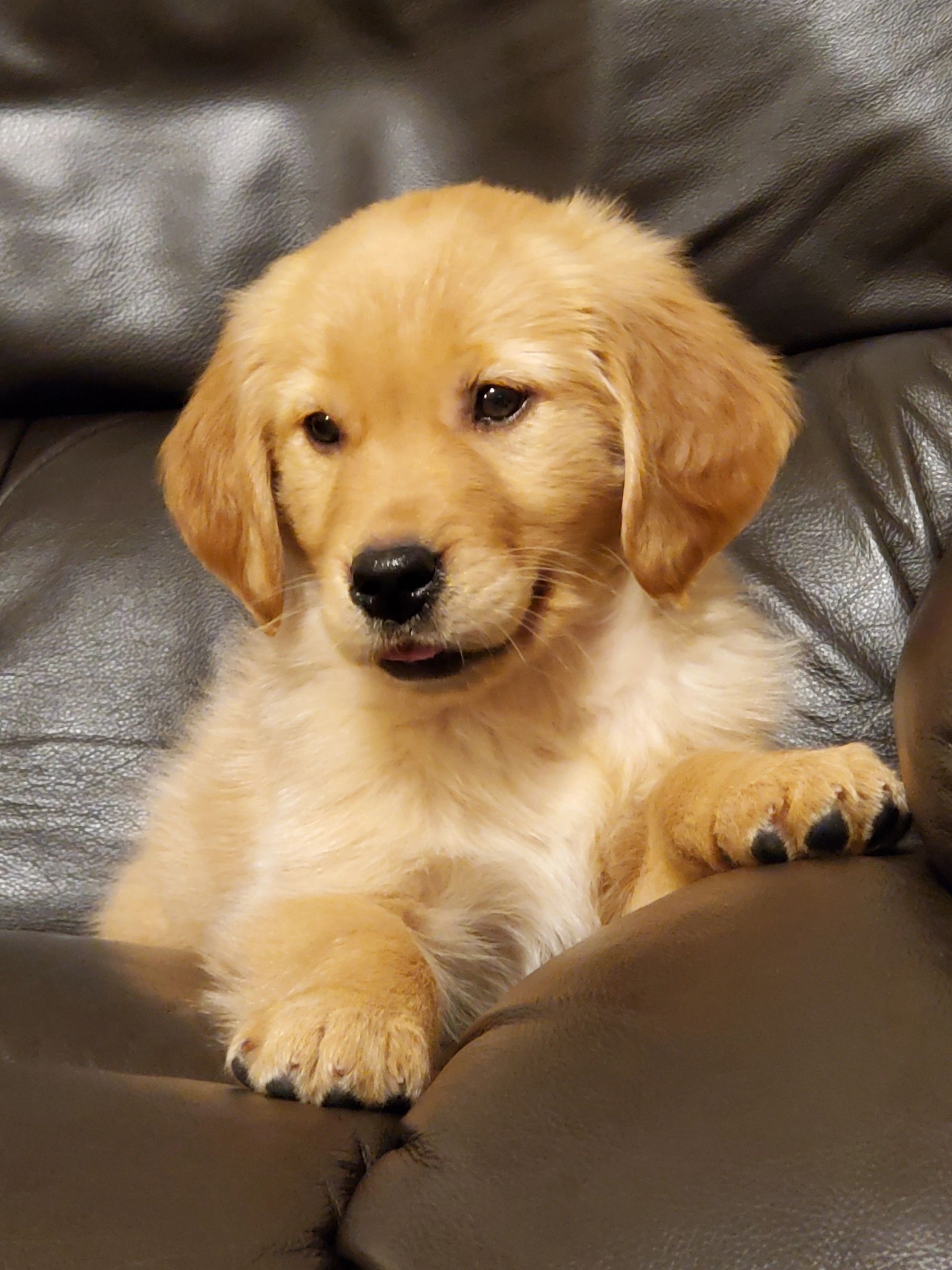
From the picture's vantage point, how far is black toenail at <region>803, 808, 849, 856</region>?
3.84ft

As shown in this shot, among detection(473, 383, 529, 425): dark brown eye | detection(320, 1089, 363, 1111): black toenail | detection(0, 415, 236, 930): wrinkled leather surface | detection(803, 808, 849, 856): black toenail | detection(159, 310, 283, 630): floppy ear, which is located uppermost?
detection(473, 383, 529, 425): dark brown eye

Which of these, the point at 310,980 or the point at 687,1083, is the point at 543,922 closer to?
the point at 310,980

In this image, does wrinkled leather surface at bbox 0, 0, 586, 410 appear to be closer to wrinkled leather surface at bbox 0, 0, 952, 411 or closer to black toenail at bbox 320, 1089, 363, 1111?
wrinkled leather surface at bbox 0, 0, 952, 411

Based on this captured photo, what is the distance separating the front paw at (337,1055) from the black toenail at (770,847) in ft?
1.24

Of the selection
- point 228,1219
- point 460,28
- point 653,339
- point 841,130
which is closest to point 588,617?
point 653,339

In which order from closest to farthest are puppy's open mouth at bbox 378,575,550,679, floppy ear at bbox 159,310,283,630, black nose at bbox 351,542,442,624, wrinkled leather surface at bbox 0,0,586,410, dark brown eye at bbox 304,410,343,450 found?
black nose at bbox 351,542,442,624, puppy's open mouth at bbox 378,575,550,679, dark brown eye at bbox 304,410,343,450, floppy ear at bbox 159,310,283,630, wrinkled leather surface at bbox 0,0,586,410

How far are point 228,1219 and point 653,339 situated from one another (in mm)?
1156

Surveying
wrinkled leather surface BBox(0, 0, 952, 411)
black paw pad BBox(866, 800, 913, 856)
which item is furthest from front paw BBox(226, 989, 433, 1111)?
wrinkled leather surface BBox(0, 0, 952, 411)

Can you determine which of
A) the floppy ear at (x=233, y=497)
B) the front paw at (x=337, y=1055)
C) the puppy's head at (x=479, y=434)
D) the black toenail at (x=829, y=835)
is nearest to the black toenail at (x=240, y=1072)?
the front paw at (x=337, y=1055)

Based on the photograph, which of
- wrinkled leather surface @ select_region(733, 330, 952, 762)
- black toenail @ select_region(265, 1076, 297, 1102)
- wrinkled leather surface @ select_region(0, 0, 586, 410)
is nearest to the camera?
black toenail @ select_region(265, 1076, 297, 1102)

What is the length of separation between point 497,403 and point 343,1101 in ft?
2.74

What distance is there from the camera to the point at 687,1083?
2.81 feet

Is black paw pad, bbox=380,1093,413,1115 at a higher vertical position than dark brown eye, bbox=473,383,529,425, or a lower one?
lower

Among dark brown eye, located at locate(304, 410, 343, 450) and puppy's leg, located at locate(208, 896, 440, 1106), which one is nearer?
puppy's leg, located at locate(208, 896, 440, 1106)
